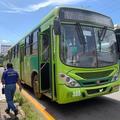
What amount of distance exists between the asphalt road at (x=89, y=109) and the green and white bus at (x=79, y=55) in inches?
20.4

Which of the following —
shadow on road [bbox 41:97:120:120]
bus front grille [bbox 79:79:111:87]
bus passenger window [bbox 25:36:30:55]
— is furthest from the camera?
bus passenger window [bbox 25:36:30:55]

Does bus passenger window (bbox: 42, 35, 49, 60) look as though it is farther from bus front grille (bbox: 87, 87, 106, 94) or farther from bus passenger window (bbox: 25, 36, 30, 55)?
bus passenger window (bbox: 25, 36, 30, 55)

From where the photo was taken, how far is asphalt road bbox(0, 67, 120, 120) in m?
7.78

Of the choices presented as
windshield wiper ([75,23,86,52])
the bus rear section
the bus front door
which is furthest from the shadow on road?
windshield wiper ([75,23,86,52])

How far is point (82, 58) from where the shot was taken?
8.20 metres

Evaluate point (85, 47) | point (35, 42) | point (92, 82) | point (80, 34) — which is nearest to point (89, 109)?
point (92, 82)

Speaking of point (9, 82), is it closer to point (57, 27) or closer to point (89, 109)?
point (57, 27)

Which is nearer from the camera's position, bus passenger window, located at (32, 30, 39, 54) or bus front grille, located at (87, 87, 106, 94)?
bus front grille, located at (87, 87, 106, 94)

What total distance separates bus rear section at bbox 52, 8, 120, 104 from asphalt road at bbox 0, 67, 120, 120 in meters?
0.51

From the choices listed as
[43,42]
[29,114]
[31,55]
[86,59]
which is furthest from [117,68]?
[31,55]

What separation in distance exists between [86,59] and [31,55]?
4.30 m

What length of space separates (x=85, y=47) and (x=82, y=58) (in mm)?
389

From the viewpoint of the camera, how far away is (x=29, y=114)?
311 inches

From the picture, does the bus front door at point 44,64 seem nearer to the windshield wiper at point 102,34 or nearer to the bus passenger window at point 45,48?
the bus passenger window at point 45,48
